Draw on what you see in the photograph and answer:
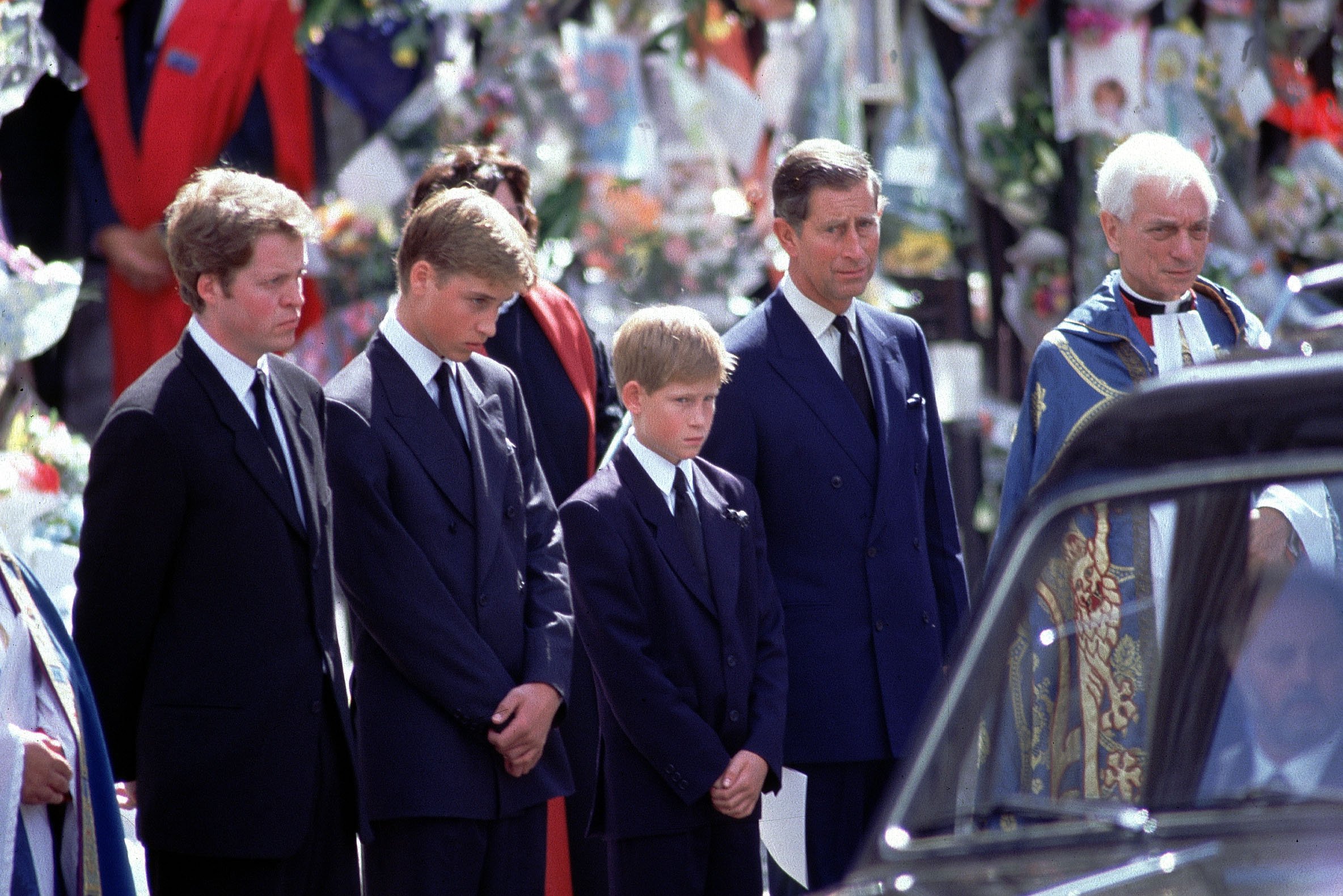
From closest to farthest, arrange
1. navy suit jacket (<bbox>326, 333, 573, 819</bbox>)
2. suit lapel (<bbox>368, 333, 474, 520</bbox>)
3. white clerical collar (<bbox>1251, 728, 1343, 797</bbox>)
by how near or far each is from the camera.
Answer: white clerical collar (<bbox>1251, 728, 1343, 797</bbox>) → navy suit jacket (<bbox>326, 333, 573, 819</bbox>) → suit lapel (<bbox>368, 333, 474, 520</bbox>)

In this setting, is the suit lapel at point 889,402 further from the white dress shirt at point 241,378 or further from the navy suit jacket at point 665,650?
the white dress shirt at point 241,378

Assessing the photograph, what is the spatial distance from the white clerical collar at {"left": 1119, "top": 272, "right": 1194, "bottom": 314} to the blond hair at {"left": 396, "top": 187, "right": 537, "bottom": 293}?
147 cm

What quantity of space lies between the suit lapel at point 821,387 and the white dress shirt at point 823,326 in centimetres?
2

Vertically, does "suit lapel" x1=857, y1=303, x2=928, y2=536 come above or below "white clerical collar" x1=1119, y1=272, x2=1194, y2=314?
below

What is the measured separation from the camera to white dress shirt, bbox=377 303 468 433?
3535 mm

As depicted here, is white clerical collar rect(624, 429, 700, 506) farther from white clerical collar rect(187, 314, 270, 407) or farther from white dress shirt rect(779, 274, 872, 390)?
white clerical collar rect(187, 314, 270, 407)

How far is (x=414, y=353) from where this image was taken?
139 inches

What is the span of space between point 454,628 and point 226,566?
0.46 metres

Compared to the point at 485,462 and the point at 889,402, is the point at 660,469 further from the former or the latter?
the point at 889,402

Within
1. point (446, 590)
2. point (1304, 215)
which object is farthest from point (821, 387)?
point (1304, 215)

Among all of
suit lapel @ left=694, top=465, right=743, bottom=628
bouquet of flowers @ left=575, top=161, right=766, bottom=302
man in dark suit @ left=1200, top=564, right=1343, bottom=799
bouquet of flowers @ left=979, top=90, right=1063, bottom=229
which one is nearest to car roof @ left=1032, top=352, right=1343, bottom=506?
man in dark suit @ left=1200, top=564, right=1343, bottom=799

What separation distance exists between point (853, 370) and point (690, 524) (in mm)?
658

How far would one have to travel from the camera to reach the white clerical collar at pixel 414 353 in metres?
3.54

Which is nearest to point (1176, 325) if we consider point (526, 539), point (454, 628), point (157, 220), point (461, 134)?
point (526, 539)
